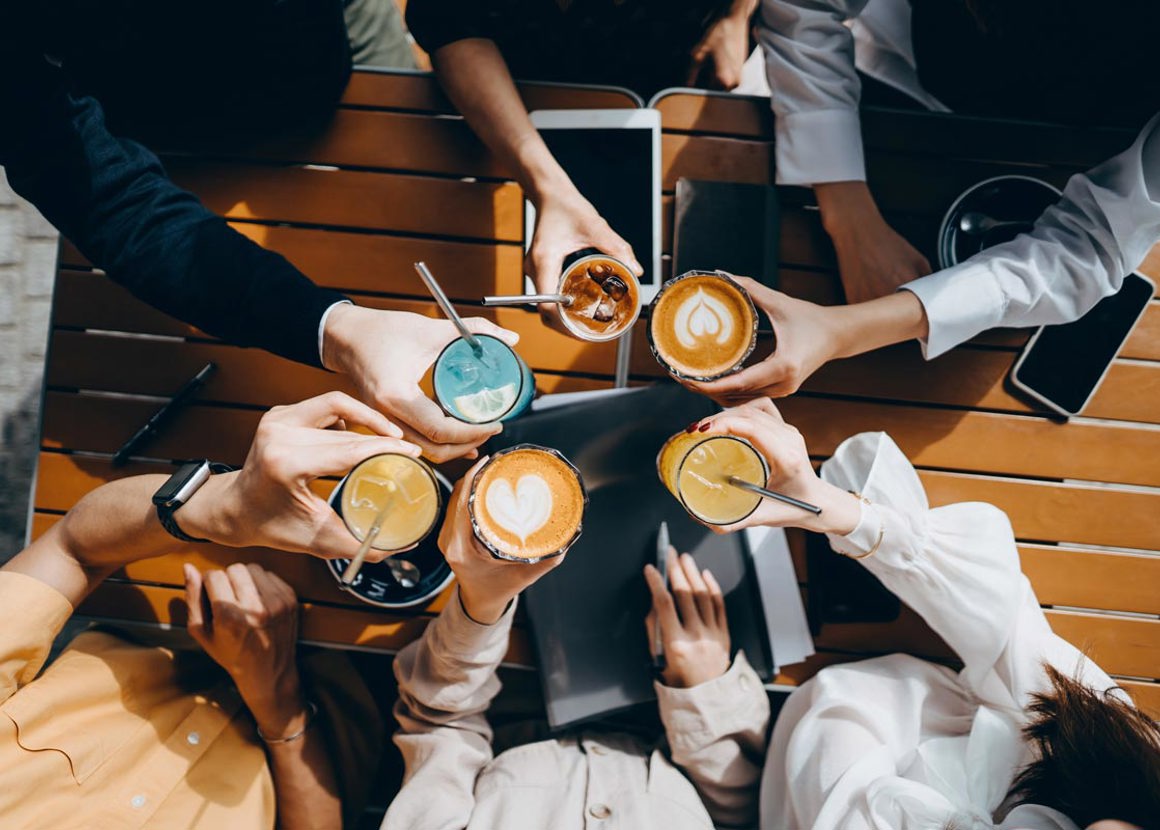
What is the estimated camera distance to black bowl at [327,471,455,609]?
1914 mm

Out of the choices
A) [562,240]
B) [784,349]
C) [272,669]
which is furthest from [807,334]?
[272,669]

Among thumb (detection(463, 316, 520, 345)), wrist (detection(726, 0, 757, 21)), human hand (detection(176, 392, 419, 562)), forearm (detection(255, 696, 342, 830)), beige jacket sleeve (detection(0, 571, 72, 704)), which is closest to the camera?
human hand (detection(176, 392, 419, 562))

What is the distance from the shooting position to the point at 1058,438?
2051 millimetres

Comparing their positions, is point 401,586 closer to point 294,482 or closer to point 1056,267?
point 294,482

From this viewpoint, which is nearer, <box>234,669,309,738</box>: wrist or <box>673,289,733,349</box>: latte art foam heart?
<box>673,289,733,349</box>: latte art foam heart

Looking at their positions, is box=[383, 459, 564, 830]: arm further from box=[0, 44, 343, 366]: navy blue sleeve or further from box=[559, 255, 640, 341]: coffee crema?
box=[0, 44, 343, 366]: navy blue sleeve

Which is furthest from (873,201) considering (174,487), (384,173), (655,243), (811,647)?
(174,487)

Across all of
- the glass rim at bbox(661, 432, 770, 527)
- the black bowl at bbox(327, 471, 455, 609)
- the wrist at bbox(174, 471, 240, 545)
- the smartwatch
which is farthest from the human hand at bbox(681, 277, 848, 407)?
the smartwatch

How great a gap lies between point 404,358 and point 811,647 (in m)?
1.40

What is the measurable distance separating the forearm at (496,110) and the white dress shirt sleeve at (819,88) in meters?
0.71

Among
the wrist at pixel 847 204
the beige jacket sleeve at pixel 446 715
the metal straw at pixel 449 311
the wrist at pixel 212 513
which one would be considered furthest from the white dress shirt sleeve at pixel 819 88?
the wrist at pixel 212 513

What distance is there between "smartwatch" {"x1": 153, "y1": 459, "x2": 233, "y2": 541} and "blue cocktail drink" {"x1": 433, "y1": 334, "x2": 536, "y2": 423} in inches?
27.3

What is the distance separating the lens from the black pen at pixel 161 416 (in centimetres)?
199

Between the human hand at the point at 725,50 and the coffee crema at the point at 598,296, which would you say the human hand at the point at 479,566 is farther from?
the human hand at the point at 725,50
